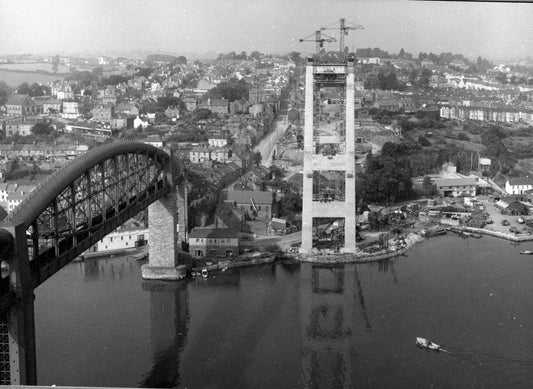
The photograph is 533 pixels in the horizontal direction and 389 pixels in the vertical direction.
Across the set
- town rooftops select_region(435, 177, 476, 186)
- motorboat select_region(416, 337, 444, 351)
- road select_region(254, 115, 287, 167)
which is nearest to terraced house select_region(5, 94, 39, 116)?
road select_region(254, 115, 287, 167)

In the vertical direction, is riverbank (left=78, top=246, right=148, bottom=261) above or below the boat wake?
above

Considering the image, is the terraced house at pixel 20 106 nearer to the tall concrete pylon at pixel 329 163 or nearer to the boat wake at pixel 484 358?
the tall concrete pylon at pixel 329 163

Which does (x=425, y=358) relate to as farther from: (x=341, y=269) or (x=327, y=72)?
(x=327, y=72)

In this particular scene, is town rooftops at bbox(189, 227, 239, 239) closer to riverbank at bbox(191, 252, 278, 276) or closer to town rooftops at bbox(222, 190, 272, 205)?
riverbank at bbox(191, 252, 278, 276)

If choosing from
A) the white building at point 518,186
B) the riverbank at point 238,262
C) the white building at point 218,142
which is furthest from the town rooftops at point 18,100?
the white building at point 518,186

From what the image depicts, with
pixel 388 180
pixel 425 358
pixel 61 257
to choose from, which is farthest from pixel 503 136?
pixel 61 257

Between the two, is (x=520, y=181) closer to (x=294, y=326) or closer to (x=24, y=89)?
(x=294, y=326)

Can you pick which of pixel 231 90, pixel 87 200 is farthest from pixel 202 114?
pixel 87 200
